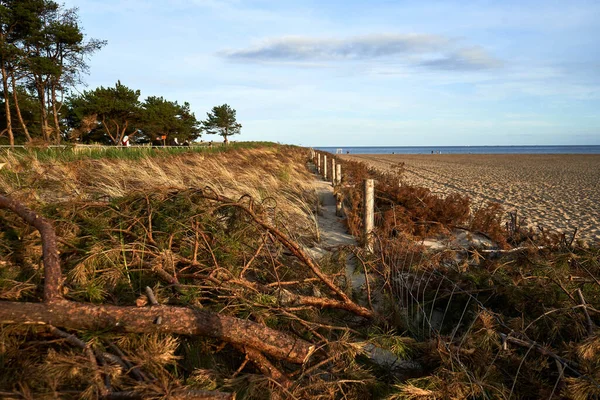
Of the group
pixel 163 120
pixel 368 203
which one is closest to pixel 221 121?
pixel 163 120

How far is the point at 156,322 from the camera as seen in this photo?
1855mm

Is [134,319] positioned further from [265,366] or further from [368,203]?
[368,203]

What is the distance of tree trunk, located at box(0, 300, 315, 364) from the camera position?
1764 mm

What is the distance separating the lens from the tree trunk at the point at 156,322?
1.76 m

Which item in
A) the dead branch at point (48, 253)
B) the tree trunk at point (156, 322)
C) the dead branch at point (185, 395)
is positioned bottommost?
the dead branch at point (185, 395)

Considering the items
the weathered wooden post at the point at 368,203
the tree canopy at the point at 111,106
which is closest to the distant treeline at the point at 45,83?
the tree canopy at the point at 111,106

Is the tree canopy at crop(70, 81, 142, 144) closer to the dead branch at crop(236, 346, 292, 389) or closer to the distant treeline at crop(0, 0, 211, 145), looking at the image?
the distant treeline at crop(0, 0, 211, 145)

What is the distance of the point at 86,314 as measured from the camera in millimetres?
1806

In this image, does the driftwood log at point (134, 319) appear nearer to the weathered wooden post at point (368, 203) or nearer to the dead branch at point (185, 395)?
the dead branch at point (185, 395)

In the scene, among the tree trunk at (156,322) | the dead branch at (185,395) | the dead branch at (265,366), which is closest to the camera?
the dead branch at (185,395)

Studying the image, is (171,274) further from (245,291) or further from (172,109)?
(172,109)

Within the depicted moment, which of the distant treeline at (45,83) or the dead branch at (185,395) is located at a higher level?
the distant treeline at (45,83)

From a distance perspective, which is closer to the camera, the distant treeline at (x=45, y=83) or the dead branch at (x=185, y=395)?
the dead branch at (x=185, y=395)

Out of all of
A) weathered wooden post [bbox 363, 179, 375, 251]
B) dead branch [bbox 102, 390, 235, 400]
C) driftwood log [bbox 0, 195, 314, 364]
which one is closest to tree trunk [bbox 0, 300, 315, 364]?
driftwood log [bbox 0, 195, 314, 364]
